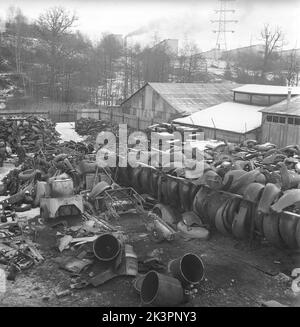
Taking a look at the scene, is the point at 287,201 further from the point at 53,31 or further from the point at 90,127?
the point at 53,31

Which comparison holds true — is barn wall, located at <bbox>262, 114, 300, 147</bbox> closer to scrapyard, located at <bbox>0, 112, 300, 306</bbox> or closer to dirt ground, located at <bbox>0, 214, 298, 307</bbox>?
scrapyard, located at <bbox>0, 112, 300, 306</bbox>

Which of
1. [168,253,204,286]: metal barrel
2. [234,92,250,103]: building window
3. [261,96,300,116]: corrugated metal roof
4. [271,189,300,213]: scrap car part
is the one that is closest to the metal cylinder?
[168,253,204,286]: metal barrel

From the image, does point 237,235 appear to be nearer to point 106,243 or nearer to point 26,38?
point 106,243

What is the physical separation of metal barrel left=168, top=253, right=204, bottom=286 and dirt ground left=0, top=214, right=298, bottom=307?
26 centimetres

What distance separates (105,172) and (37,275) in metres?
5.79

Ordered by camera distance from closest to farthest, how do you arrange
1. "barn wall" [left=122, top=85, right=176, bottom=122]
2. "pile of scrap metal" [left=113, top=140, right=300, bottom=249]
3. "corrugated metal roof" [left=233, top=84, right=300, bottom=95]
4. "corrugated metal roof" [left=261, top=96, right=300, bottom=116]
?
"pile of scrap metal" [left=113, top=140, right=300, bottom=249]
"corrugated metal roof" [left=261, top=96, right=300, bottom=116]
"corrugated metal roof" [left=233, top=84, right=300, bottom=95]
"barn wall" [left=122, top=85, right=176, bottom=122]

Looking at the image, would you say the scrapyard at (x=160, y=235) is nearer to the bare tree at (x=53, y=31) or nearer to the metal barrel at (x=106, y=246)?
the metal barrel at (x=106, y=246)

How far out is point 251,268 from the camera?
27.4ft

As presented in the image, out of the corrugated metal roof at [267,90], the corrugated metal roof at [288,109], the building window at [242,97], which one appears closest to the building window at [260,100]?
the corrugated metal roof at [267,90]

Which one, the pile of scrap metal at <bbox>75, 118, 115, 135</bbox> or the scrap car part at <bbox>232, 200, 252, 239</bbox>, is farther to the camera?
the pile of scrap metal at <bbox>75, 118, 115, 135</bbox>

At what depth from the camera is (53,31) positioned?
39000 millimetres

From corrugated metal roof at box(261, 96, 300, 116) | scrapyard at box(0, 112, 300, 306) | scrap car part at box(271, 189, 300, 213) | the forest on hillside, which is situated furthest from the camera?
the forest on hillside

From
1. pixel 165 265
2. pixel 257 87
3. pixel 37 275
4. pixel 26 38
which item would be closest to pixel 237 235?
pixel 165 265

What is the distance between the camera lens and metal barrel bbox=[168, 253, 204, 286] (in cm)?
717
